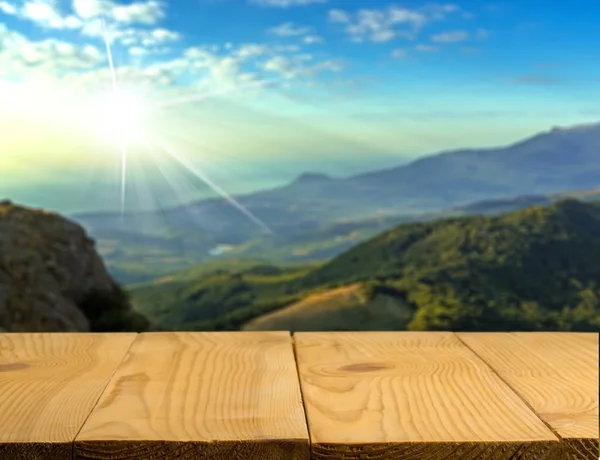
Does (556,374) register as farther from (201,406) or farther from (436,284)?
(436,284)

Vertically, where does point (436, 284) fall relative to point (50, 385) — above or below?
below

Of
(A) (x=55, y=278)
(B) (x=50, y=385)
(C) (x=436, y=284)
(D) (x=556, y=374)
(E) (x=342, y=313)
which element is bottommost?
(E) (x=342, y=313)

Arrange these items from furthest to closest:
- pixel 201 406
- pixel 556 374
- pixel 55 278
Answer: pixel 55 278
pixel 556 374
pixel 201 406

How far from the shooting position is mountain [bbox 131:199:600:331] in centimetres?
2764

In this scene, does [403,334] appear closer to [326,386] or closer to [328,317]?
[326,386]

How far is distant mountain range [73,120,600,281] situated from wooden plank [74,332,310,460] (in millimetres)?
31294

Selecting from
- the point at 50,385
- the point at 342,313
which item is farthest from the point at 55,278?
the point at 50,385

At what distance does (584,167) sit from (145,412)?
6288cm

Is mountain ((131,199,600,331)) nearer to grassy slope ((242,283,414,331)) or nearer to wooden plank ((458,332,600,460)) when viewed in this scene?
grassy slope ((242,283,414,331))

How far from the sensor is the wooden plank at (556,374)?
945 mm

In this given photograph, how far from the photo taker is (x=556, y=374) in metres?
1.21

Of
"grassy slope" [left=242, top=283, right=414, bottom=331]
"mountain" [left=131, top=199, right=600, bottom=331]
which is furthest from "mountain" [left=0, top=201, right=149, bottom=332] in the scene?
"mountain" [left=131, top=199, right=600, bottom=331]

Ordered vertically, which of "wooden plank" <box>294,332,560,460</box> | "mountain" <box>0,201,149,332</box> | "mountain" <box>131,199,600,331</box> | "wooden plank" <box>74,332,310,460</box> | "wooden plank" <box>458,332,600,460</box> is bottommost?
"mountain" <box>131,199,600,331</box>

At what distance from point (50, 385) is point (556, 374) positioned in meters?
0.82
